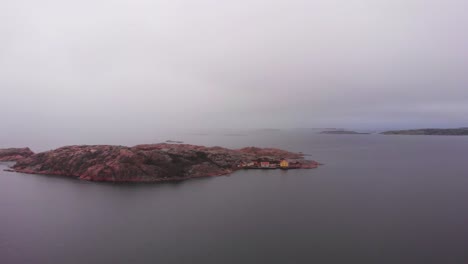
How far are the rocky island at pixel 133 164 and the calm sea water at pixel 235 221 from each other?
268cm

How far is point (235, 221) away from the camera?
75.6ft

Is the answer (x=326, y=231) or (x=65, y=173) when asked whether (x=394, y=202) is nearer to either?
(x=326, y=231)

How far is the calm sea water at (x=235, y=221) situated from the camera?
1741cm

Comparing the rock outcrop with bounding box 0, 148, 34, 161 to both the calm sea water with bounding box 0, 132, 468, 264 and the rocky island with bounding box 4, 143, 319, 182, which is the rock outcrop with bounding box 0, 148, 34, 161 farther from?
the calm sea water with bounding box 0, 132, 468, 264

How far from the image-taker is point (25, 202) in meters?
29.2

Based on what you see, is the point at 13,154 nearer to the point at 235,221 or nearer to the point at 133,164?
the point at 133,164

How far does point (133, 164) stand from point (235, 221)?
76.7 ft

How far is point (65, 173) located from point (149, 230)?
29887 mm

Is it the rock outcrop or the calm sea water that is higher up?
the rock outcrop

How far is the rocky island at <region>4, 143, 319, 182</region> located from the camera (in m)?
39.1

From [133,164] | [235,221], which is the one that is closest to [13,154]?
[133,164]

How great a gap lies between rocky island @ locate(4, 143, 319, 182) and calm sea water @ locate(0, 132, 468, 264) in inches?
105

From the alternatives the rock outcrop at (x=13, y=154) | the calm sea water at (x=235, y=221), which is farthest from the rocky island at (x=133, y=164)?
the rock outcrop at (x=13, y=154)

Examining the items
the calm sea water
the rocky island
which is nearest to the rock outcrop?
the rocky island
